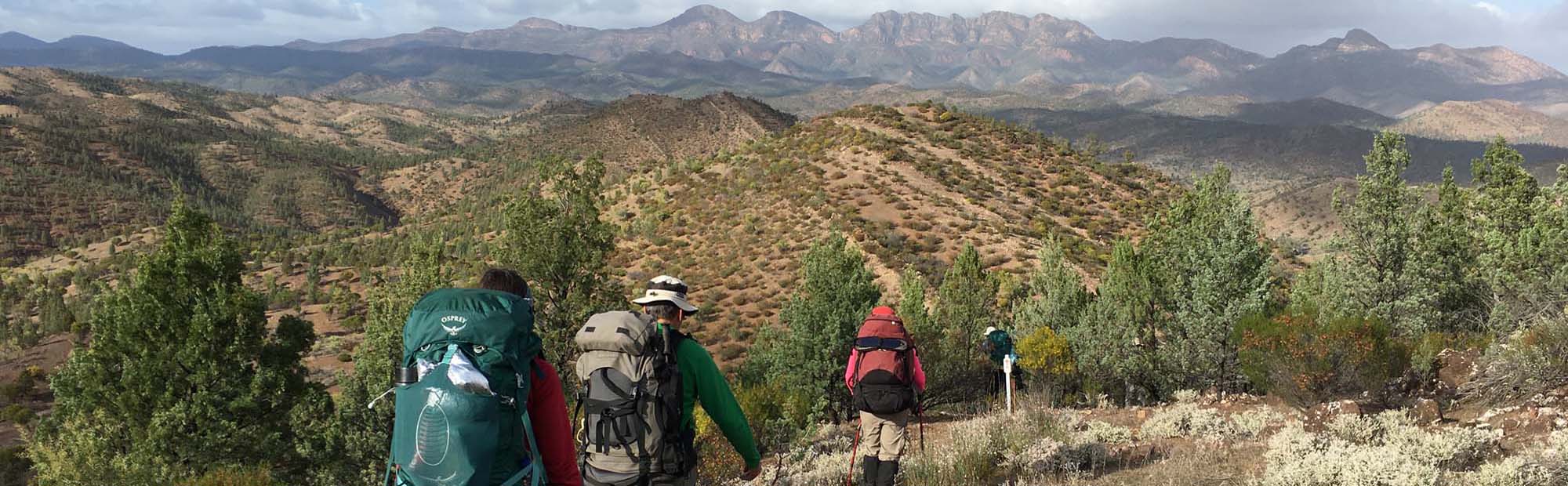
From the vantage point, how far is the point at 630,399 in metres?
3.69

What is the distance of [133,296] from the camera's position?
13.6m

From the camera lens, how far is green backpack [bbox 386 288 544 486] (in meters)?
2.51

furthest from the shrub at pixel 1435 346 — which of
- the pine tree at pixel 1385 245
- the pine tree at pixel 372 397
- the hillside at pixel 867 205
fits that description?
the hillside at pixel 867 205

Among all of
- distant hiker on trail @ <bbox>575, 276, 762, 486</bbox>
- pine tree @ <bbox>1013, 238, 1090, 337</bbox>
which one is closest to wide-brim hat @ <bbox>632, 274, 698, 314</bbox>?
distant hiker on trail @ <bbox>575, 276, 762, 486</bbox>

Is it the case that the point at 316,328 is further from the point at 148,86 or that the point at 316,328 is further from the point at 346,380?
the point at 148,86

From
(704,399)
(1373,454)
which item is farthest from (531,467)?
(1373,454)

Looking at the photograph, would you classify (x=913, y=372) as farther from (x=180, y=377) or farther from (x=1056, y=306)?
(x=180, y=377)

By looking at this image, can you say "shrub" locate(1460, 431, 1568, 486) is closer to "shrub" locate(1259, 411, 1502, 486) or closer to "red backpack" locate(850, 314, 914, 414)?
"shrub" locate(1259, 411, 1502, 486)

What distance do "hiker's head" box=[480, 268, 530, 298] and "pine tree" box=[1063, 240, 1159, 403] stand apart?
12.3 m

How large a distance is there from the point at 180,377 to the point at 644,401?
47.1ft

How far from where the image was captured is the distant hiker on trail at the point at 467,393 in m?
2.51

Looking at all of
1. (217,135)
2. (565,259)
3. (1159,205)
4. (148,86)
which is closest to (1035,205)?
(1159,205)

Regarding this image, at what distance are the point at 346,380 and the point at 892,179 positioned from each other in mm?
30966

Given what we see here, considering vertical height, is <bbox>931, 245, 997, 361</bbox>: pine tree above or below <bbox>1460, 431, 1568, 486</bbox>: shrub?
below
